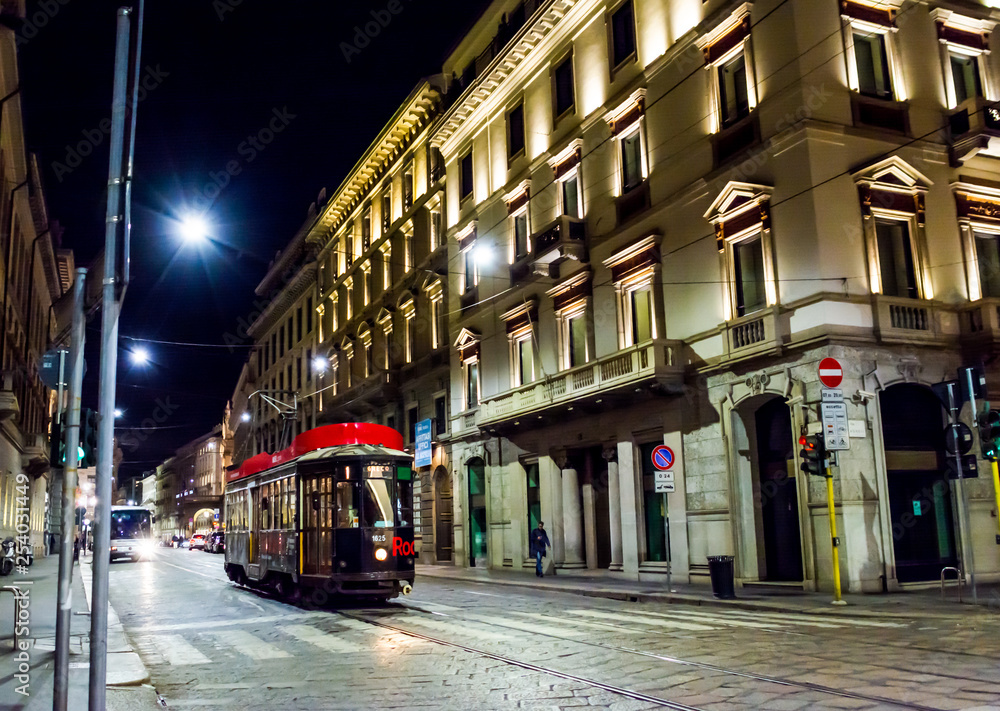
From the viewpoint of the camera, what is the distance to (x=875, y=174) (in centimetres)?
1939

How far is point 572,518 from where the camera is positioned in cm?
2731

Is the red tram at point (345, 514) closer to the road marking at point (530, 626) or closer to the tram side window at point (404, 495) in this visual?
the tram side window at point (404, 495)

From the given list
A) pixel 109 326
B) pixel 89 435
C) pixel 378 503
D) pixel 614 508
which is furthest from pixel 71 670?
pixel 614 508

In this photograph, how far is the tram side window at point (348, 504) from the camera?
693 inches

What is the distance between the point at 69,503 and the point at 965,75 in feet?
72.7

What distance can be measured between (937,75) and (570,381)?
39.0ft

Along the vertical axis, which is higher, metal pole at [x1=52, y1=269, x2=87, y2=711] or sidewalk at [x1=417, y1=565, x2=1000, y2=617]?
metal pole at [x1=52, y1=269, x2=87, y2=711]

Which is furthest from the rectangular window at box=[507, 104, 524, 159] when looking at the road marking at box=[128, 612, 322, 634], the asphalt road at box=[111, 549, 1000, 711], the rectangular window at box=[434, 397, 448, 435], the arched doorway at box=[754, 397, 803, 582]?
the road marking at box=[128, 612, 322, 634]

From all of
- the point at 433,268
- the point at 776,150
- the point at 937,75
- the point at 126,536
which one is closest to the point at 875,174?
the point at 776,150

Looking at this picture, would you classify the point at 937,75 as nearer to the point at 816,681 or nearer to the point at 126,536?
the point at 816,681

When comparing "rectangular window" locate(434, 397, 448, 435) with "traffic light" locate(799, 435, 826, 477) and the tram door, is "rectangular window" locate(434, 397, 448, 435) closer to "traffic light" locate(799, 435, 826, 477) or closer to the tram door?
the tram door

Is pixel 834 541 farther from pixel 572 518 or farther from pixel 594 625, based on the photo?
pixel 572 518

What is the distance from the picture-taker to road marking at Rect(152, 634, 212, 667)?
1168 centimetres

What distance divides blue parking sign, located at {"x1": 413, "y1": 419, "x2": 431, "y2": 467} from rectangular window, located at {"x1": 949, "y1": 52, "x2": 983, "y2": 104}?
22.0 meters
